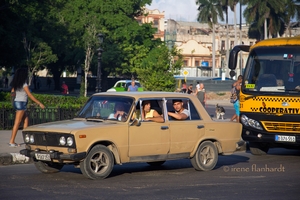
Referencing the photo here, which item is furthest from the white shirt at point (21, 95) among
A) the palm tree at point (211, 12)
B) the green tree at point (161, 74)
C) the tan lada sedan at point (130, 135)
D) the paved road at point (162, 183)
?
the palm tree at point (211, 12)

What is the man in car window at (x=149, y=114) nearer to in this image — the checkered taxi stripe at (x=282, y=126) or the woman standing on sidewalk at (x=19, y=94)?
the woman standing on sidewalk at (x=19, y=94)

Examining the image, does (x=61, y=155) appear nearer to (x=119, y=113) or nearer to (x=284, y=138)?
(x=119, y=113)

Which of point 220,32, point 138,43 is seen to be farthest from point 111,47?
point 220,32

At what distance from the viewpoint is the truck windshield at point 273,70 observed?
1512 centimetres

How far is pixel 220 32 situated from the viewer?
373 feet

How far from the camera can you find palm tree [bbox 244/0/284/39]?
9169 centimetres

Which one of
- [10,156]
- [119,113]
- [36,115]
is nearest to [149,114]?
[119,113]

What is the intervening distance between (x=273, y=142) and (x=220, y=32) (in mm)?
99990

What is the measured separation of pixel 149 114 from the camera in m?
11.7

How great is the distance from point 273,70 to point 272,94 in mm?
776

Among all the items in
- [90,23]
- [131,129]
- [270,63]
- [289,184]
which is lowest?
[289,184]

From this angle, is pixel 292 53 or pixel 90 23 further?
pixel 90 23

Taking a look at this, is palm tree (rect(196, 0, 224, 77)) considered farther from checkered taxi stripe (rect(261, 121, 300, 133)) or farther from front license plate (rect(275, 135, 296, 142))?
front license plate (rect(275, 135, 296, 142))

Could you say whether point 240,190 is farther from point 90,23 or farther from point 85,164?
point 90,23
